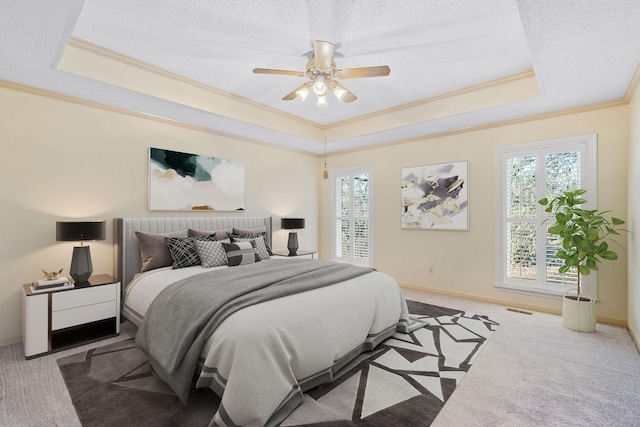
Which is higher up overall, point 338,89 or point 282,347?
point 338,89

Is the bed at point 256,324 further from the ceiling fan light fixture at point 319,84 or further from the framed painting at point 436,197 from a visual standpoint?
the framed painting at point 436,197

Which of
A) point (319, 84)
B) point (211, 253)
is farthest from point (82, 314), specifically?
point (319, 84)

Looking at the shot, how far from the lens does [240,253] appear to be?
143 inches

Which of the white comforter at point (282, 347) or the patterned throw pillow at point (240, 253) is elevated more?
the patterned throw pillow at point (240, 253)

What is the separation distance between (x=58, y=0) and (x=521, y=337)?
4622 millimetres

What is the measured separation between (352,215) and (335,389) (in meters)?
3.93

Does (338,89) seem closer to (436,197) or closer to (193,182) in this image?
(193,182)

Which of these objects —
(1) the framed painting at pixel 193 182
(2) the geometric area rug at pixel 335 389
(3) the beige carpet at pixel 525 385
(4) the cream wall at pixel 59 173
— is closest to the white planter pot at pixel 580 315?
(3) the beige carpet at pixel 525 385

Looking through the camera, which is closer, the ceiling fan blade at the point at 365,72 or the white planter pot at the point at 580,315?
the ceiling fan blade at the point at 365,72

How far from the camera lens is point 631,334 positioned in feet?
10.2

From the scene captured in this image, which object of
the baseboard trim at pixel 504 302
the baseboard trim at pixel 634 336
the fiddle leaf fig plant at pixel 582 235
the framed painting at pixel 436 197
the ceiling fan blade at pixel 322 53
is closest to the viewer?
the ceiling fan blade at pixel 322 53

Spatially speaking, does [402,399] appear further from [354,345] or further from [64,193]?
[64,193]

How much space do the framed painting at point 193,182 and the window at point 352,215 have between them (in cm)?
203

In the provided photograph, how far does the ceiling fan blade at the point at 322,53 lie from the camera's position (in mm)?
2682
